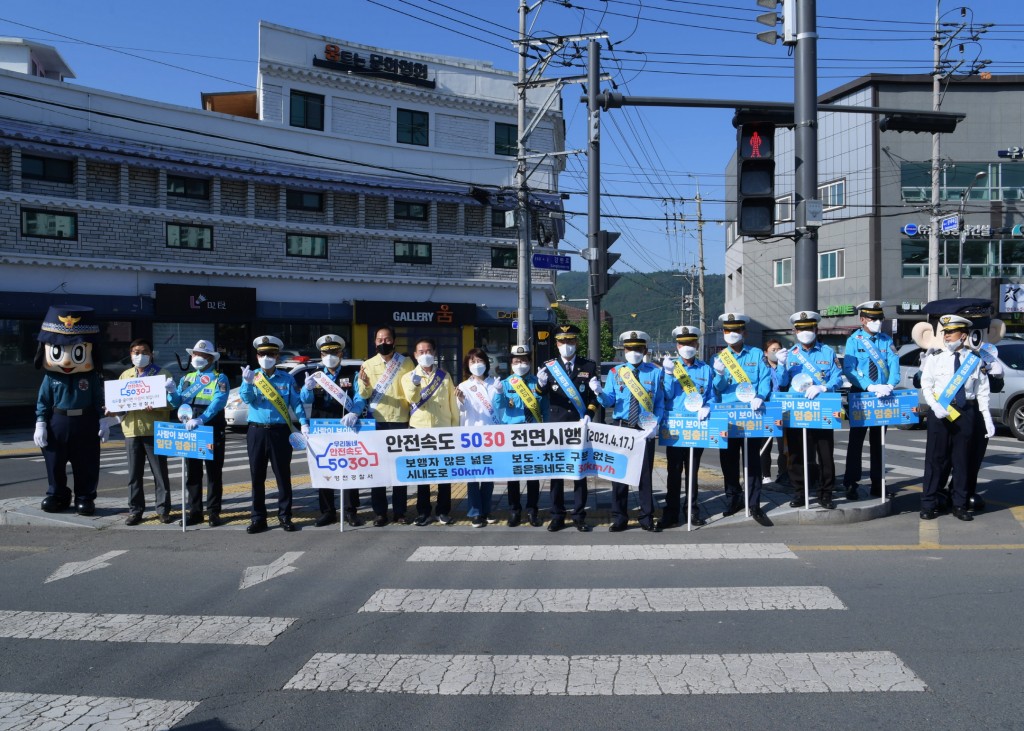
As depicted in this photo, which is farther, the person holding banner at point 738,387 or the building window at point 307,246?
the building window at point 307,246

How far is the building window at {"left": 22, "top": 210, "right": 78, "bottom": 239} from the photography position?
77.3 ft

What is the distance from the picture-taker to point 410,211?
102ft

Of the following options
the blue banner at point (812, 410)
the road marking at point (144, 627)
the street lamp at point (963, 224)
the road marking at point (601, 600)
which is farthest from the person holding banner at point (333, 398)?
the street lamp at point (963, 224)

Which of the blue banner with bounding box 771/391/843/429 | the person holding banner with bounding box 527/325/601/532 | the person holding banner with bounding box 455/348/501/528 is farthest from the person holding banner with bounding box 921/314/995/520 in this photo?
the person holding banner with bounding box 455/348/501/528

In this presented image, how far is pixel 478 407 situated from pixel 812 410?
3507 mm

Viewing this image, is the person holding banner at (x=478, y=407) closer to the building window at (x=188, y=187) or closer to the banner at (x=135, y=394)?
the banner at (x=135, y=394)

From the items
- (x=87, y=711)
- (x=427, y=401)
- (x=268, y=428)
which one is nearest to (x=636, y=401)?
(x=427, y=401)

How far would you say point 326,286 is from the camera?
A: 29500mm

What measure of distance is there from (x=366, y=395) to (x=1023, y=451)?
11.3 metres

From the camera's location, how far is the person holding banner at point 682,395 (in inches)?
333

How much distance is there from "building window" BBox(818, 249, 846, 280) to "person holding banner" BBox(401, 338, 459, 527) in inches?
1415

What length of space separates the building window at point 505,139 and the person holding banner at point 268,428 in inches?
1007

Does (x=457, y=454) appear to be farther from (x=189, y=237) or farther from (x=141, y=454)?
(x=189, y=237)

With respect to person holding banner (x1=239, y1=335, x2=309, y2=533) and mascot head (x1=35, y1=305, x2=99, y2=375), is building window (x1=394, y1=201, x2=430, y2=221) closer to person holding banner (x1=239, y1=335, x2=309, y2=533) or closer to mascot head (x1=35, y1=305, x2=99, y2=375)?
mascot head (x1=35, y1=305, x2=99, y2=375)
